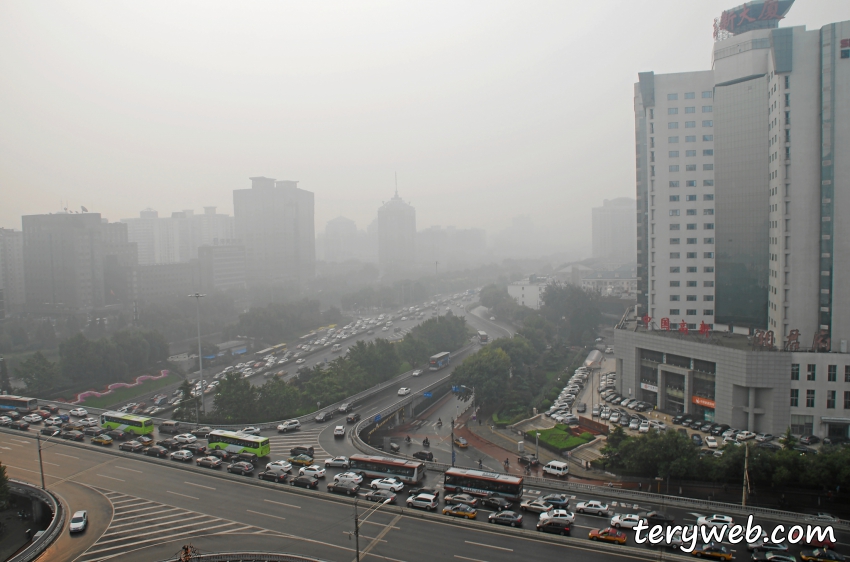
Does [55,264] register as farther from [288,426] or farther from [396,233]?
[396,233]

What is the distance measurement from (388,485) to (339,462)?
2.62 metres

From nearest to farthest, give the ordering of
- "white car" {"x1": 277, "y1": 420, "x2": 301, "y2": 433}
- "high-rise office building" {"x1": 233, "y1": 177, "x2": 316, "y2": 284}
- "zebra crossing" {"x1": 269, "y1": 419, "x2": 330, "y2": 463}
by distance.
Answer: "zebra crossing" {"x1": 269, "y1": 419, "x2": 330, "y2": 463} → "white car" {"x1": 277, "y1": 420, "x2": 301, "y2": 433} → "high-rise office building" {"x1": 233, "y1": 177, "x2": 316, "y2": 284}

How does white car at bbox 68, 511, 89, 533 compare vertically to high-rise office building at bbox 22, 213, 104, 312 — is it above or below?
below

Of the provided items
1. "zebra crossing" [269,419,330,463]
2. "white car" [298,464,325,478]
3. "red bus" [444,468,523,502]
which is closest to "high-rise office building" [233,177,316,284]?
"zebra crossing" [269,419,330,463]

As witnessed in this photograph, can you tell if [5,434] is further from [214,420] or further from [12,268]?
[12,268]

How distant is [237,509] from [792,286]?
20348 millimetres

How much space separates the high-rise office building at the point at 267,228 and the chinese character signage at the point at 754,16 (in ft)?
222

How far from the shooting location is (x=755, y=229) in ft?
77.8

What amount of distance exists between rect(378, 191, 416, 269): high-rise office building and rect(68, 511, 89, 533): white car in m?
90.6

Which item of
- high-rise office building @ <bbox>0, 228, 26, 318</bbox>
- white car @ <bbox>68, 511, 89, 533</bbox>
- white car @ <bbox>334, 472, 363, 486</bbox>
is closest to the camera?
white car @ <bbox>68, 511, 89, 533</bbox>

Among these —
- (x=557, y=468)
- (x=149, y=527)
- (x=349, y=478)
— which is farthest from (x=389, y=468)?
(x=149, y=527)

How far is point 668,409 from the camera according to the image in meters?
23.7

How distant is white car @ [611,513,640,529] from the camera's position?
12.0 metres

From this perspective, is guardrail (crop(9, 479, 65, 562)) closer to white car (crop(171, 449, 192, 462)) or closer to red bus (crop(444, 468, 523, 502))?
white car (crop(171, 449, 192, 462))
